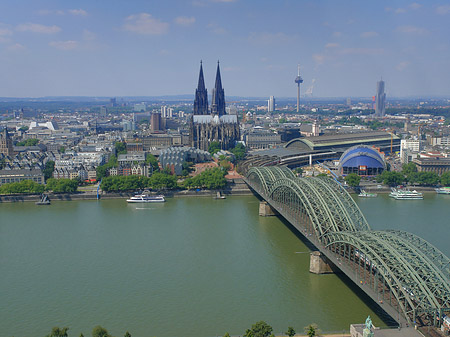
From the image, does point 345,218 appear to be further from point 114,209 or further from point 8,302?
point 114,209

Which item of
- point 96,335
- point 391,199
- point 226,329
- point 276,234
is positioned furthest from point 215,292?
point 391,199

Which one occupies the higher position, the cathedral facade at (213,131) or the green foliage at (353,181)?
the cathedral facade at (213,131)

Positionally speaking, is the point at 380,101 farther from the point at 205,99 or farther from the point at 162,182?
the point at 162,182

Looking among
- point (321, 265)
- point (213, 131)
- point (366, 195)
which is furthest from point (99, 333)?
point (213, 131)

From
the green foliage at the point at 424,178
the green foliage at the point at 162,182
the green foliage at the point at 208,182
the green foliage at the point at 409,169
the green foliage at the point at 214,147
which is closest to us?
the green foliage at the point at 162,182

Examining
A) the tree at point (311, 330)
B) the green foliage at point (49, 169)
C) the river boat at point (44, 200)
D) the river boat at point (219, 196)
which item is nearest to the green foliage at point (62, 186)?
the river boat at point (44, 200)

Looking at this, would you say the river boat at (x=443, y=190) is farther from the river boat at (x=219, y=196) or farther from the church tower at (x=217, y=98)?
the church tower at (x=217, y=98)
